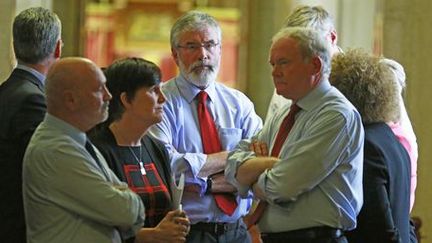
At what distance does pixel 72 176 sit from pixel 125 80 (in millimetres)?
808

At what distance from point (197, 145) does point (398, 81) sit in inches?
39.2

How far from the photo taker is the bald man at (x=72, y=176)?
365 cm

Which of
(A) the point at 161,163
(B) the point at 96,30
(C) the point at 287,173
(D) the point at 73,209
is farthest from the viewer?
(B) the point at 96,30

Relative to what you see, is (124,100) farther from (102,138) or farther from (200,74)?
(200,74)

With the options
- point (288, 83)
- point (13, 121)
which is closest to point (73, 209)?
point (13, 121)

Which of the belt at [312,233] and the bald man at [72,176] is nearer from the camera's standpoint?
the bald man at [72,176]

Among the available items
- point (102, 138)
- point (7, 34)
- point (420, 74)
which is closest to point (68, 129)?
point (102, 138)

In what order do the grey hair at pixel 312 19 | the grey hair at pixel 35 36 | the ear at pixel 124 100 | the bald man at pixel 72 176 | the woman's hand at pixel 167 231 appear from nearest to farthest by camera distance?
1. the bald man at pixel 72 176
2. the woman's hand at pixel 167 231
3. the ear at pixel 124 100
4. the grey hair at pixel 35 36
5. the grey hair at pixel 312 19

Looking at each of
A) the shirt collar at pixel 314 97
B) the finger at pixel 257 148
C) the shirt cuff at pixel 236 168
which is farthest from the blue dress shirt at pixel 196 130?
the shirt collar at pixel 314 97

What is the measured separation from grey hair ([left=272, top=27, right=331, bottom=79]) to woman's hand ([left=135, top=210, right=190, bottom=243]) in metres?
0.84

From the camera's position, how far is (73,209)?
12.0 feet

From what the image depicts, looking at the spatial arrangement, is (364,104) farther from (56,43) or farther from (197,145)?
(56,43)

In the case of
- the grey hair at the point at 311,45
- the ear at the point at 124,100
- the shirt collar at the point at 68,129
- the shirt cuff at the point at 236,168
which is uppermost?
the grey hair at the point at 311,45

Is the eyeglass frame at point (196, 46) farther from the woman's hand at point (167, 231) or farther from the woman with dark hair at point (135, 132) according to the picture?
the woman's hand at point (167, 231)
